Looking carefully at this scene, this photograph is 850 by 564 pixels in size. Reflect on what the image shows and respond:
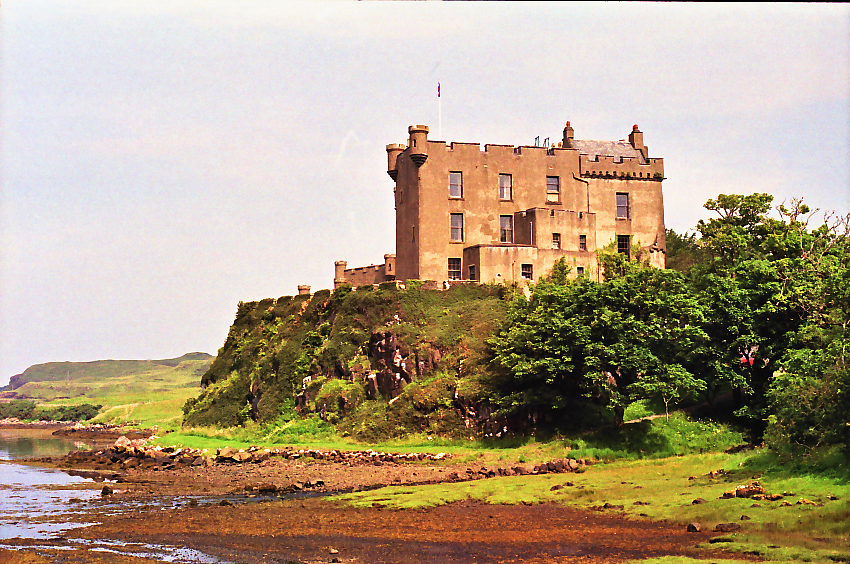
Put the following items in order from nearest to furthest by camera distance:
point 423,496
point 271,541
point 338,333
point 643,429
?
point 271,541, point 423,496, point 643,429, point 338,333

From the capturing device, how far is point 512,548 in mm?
25812

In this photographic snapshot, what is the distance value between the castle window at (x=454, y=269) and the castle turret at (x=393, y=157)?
28.7 feet

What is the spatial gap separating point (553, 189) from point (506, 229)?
510 cm

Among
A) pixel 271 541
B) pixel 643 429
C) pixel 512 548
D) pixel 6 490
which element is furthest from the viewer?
pixel 643 429

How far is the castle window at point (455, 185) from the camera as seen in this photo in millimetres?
67125

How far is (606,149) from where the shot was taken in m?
73.0

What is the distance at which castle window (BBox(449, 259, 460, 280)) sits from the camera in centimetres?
6619

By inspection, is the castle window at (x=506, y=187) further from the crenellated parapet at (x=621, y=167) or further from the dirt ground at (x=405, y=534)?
the dirt ground at (x=405, y=534)

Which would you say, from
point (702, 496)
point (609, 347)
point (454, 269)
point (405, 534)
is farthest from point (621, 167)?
point (405, 534)

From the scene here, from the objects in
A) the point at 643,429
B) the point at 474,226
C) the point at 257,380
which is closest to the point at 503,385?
the point at 643,429

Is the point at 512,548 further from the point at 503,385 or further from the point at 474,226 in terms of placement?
the point at 474,226

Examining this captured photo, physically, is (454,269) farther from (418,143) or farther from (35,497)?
(35,497)

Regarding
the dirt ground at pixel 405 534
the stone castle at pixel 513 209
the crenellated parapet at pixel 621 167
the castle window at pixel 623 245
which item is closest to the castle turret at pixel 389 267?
the stone castle at pixel 513 209

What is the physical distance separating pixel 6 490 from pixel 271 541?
20.7m
